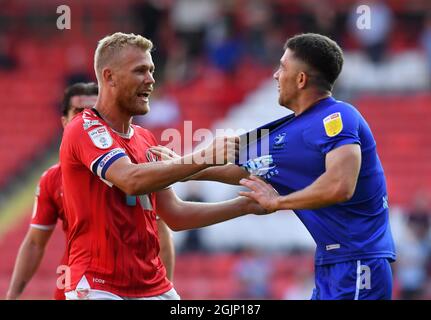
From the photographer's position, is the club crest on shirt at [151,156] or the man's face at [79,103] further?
the man's face at [79,103]

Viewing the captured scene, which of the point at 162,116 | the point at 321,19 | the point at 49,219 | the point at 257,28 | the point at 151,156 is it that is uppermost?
the point at 321,19

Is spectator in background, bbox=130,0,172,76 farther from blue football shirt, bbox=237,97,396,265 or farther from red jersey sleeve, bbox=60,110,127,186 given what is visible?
blue football shirt, bbox=237,97,396,265

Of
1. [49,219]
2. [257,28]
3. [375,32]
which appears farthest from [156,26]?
[49,219]

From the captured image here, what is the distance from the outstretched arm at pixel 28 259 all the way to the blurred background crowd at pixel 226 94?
6.46 m

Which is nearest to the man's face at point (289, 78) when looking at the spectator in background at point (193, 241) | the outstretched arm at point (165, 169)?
the outstretched arm at point (165, 169)

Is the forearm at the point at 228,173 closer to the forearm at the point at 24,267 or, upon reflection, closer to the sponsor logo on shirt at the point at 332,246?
the sponsor logo on shirt at the point at 332,246

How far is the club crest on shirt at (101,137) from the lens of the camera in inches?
229

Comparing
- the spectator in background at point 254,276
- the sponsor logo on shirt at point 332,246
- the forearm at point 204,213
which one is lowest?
the spectator in background at point 254,276

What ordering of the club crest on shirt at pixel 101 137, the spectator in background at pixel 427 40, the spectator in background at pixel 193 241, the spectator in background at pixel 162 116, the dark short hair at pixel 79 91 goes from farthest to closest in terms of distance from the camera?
the spectator in background at pixel 427 40
the spectator in background at pixel 162 116
the spectator in background at pixel 193 241
the dark short hair at pixel 79 91
the club crest on shirt at pixel 101 137

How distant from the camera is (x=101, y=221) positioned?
5.84m

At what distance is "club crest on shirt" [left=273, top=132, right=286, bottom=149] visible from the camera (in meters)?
5.96

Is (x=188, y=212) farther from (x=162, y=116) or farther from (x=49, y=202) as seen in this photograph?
(x=162, y=116)

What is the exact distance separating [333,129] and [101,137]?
1.34m

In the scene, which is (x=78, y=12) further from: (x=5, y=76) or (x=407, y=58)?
(x=407, y=58)
